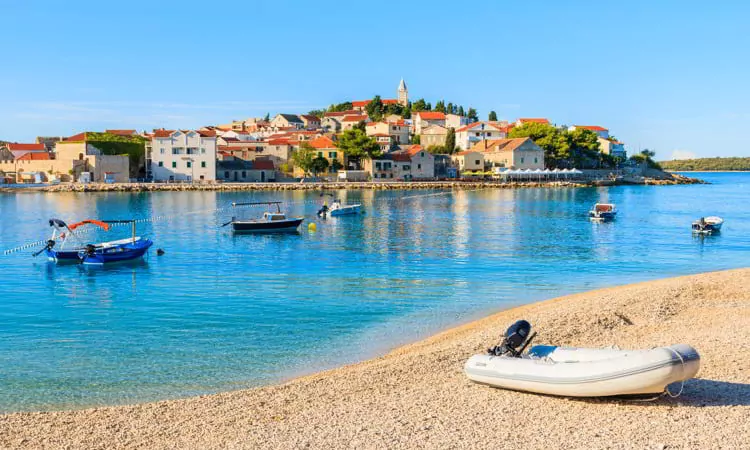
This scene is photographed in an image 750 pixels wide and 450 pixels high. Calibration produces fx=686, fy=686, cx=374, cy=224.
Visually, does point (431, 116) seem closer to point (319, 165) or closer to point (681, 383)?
point (319, 165)

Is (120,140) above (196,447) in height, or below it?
Result: above

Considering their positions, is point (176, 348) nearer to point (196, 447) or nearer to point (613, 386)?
point (196, 447)

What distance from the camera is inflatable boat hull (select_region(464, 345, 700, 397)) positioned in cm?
963

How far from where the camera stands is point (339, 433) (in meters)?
9.41

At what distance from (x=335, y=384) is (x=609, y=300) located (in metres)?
9.55

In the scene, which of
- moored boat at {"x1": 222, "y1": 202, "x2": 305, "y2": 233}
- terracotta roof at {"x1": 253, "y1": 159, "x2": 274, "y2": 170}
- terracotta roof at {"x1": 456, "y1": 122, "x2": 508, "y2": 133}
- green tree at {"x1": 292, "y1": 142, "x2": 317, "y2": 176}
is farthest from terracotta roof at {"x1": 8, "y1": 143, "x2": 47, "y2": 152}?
moored boat at {"x1": 222, "y1": 202, "x2": 305, "y2": 233}

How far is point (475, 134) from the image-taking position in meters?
121

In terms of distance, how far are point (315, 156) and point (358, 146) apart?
6397mm

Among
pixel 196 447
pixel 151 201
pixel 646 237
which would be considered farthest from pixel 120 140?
pixel 196 447

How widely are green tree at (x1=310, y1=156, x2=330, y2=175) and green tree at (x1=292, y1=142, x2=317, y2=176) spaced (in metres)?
Answer: 0.44

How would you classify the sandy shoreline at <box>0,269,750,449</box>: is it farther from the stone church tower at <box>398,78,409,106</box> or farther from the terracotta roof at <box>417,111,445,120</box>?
the stone church tower at <box>398,78,409,106</box>

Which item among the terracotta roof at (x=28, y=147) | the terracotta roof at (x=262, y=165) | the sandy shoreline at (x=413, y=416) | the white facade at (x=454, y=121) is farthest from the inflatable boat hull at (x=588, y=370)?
the white facade at (x=454, y=121)

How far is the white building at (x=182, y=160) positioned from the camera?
305 feet

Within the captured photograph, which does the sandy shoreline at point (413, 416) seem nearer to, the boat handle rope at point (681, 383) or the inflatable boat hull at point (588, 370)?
the boat handle rope at point (681, 383)
